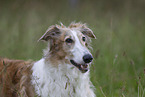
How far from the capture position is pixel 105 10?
367 inches

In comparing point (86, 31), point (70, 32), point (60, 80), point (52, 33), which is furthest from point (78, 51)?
point (86, 31)

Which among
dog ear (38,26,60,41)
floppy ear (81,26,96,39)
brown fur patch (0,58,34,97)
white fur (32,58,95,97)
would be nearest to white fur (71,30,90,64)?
white fur (32,58,95,97)

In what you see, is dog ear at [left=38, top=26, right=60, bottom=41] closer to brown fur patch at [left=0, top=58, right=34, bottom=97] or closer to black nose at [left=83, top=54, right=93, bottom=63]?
brown fur patch at [left=0, top=58, right=34, bottom=97]

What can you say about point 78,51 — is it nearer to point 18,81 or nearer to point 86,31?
point 86,31

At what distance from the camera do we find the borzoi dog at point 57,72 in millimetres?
3373

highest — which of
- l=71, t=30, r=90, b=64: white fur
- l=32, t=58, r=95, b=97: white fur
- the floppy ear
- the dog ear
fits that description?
the dog ear

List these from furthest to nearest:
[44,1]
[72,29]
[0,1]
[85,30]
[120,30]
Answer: [44,1], [0,1], [120,30], [85,30], [72,29]

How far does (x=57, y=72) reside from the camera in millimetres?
3475

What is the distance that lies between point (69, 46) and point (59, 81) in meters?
0.59

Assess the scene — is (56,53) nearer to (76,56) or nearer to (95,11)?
(76,56)

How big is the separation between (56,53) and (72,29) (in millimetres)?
551

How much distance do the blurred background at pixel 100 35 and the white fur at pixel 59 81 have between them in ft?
2.78

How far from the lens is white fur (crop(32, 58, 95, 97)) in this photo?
3414mm

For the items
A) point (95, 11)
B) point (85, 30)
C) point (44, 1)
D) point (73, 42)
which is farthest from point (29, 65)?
point (44, 1)
